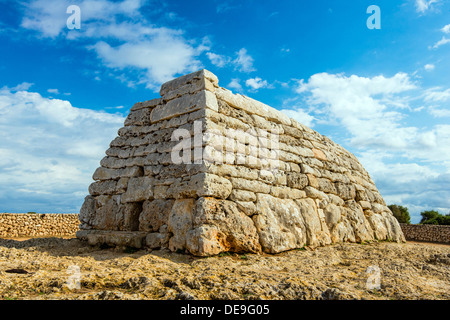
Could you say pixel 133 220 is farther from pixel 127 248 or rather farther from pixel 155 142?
pixel 155 142

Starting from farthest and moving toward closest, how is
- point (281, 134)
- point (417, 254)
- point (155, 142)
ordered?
point (281, 134) < point (155, 142) < point (417, 254)

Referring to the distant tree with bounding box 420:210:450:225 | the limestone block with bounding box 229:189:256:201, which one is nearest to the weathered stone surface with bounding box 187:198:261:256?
the limestone block with bounding box 229:189:256:201

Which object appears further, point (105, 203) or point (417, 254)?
point (105, 203)

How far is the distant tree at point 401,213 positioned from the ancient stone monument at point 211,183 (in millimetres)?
22748

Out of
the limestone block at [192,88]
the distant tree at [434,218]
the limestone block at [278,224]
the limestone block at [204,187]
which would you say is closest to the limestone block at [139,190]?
the limestone block at [204,187]

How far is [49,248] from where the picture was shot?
555 centimetres

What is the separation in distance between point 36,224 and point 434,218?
28838mm

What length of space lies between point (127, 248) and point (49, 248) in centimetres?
136

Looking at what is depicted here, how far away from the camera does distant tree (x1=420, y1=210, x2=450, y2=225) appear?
2548 centimetres

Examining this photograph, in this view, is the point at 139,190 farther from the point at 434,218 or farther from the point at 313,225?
the point at 434,218

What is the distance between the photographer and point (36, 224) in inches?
681

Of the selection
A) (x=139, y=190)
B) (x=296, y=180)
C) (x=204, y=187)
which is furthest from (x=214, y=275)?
(x=296, y=180)
